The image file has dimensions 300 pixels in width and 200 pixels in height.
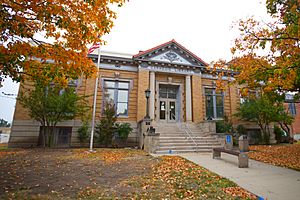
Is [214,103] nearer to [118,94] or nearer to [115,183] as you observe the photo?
[118,94]

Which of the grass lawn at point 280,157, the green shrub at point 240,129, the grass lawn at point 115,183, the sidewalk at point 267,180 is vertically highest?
the green shrub at point 240,129

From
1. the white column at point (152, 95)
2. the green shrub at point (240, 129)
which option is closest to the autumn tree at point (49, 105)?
the white column at point (152, 95)

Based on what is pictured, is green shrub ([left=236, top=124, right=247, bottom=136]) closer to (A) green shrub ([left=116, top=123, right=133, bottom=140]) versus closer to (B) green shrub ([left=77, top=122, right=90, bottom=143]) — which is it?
(A) green shrub ([left=116, top=123, right=133, bottom=140])

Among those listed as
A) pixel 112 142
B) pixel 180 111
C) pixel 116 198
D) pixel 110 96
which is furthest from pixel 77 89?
pixel 116 198

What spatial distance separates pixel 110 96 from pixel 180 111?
719 cm

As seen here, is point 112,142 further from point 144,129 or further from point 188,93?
point 188,93

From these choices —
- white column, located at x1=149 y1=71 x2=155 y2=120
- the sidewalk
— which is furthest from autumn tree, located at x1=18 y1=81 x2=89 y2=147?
the sidewalk

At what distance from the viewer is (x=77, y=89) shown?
15289 millimetres

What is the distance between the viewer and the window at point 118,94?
16.0 m

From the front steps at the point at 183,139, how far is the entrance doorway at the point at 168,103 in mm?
2215

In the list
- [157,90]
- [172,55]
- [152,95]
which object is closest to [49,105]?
[152,95]

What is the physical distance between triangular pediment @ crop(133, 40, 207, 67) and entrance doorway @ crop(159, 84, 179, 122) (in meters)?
2.72

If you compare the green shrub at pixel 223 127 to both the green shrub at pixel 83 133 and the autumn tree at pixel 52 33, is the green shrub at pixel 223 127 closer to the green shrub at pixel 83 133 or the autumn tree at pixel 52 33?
the green shrub at pixel 83 133

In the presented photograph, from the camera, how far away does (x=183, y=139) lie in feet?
40.3
